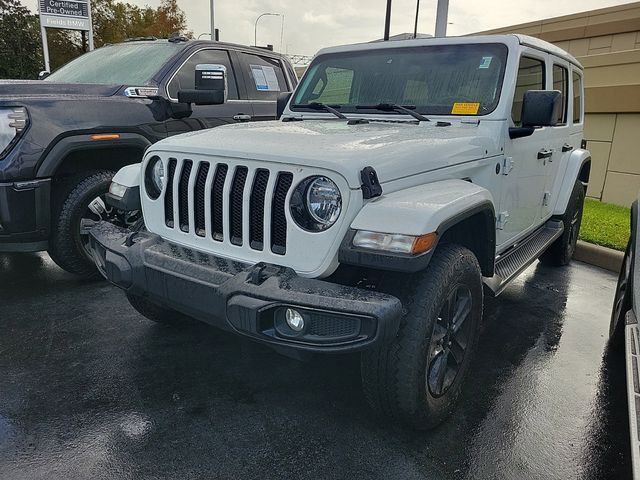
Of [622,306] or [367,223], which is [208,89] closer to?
[367,223]

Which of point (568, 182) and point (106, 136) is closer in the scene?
point (106, 136)

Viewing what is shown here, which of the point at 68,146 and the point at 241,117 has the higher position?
the point at 241,117

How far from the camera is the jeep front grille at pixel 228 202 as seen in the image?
228 centimetres

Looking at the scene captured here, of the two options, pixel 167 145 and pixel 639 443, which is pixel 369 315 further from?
pixel 167 145

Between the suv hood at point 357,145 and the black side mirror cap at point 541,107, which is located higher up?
the black side mirror cap at point 541,107

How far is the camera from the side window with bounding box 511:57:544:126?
338 centimetres

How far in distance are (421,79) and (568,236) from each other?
2.75m

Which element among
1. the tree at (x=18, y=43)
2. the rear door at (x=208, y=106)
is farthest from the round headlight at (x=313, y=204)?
the tree at (x=18, y=43)

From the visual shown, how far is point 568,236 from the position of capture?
5.20 metres

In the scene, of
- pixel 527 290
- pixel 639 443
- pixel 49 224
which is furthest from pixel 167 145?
pixel 527 290

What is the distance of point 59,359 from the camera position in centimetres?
311

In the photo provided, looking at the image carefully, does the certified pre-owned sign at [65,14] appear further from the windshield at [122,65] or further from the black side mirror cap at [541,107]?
the black side mirror cap at [541,107]

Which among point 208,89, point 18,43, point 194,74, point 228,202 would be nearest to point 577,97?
point 208,89

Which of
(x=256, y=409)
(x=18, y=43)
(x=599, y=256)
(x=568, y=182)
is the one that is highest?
(x=18, y=43)
